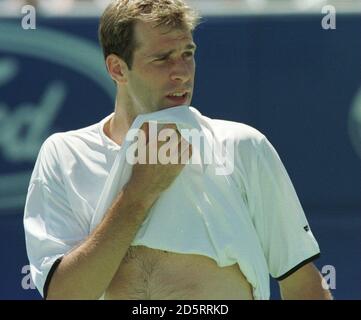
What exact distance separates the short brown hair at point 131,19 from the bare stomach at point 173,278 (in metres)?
0.57

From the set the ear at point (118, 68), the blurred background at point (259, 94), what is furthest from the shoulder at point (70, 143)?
the blurred background at point (259, 94)

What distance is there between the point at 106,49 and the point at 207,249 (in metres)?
0.70

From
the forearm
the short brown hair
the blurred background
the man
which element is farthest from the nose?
the blurred background

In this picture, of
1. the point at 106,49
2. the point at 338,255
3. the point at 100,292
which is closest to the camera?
the point at 100,292

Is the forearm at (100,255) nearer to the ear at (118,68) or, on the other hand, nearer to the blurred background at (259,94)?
the ear at (118,68)

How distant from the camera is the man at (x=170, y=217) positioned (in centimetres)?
274

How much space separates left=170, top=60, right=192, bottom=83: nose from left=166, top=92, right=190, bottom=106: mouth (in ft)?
0.13

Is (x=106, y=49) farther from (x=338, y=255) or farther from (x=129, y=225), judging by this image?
(x=338, y=255)

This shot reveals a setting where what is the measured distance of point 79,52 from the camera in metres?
5.49

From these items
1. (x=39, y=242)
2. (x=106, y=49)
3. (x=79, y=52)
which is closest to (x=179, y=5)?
(x=106, y=49)

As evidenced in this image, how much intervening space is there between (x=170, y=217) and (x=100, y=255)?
0.80 feet

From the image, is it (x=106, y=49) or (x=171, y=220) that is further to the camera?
(x=106, y=49)

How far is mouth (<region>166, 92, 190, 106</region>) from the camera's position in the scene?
2816mm

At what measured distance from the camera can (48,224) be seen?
9.34 feet
